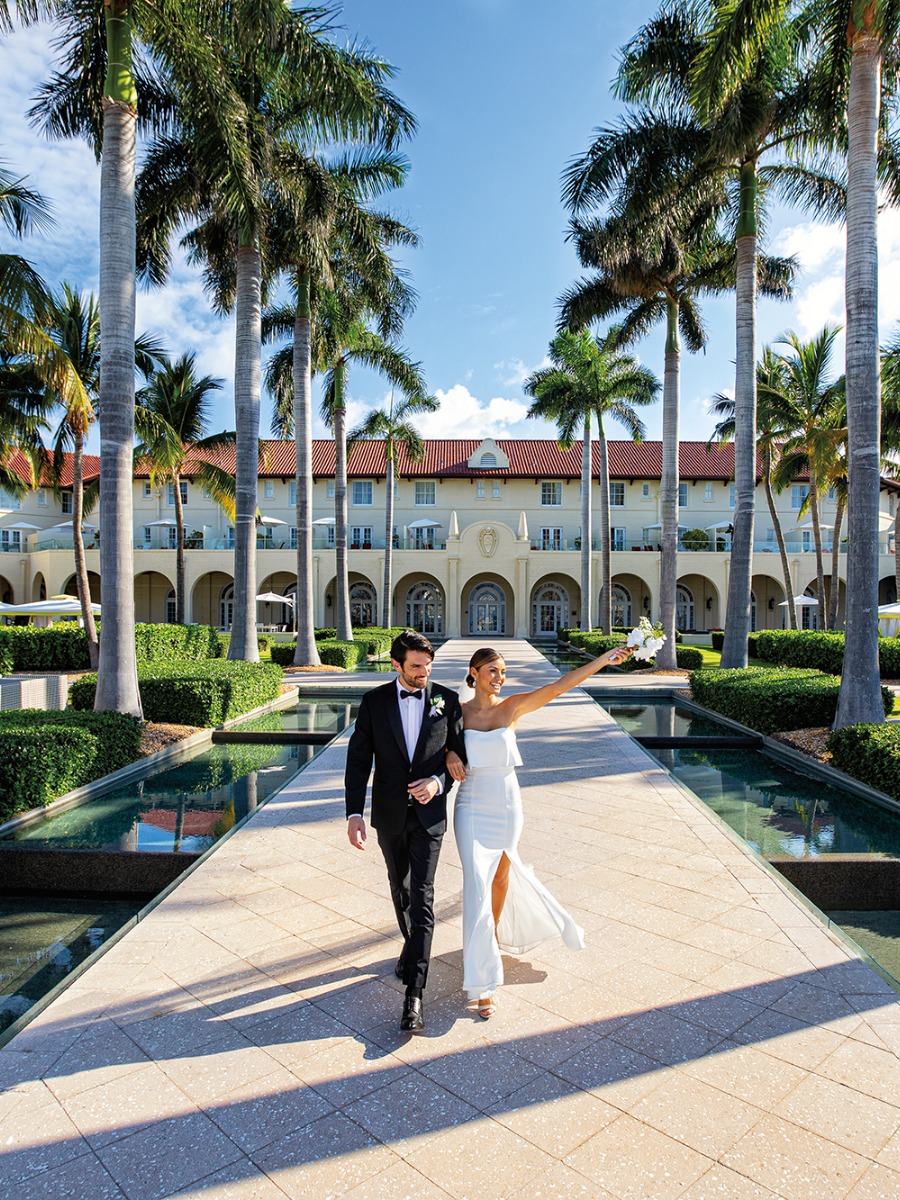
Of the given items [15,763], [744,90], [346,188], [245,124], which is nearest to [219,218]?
[245,124]

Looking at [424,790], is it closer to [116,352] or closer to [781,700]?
[116,352]

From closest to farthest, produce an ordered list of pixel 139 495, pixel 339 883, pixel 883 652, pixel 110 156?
1. pixel 339 883
2. pixel 110 156
3. pixel 883 652
4. pixel 139 495

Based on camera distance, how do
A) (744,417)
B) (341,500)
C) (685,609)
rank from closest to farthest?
(744,417) → (341,500) → (685,609)

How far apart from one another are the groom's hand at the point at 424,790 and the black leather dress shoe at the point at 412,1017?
895 mm

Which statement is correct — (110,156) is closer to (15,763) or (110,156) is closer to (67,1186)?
(15,763)

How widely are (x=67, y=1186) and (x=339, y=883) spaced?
2818mm

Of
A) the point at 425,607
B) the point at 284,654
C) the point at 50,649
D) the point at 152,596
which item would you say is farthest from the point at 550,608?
the point at 50,649

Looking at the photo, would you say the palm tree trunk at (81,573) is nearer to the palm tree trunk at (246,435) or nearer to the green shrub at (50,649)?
the green shrub at (50,649)

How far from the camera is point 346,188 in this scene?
1830 centimetres

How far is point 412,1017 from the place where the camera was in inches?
134

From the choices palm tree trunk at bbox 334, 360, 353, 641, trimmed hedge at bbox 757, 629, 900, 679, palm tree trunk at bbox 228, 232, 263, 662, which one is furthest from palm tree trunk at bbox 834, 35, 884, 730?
palm tree trunk at bbox 334, 360, 353, 641

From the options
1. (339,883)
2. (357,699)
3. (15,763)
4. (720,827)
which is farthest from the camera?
Result: (357,699)

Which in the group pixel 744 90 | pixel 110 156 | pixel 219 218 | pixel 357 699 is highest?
pixel 744 90

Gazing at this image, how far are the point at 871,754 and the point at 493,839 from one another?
20.5 ft
